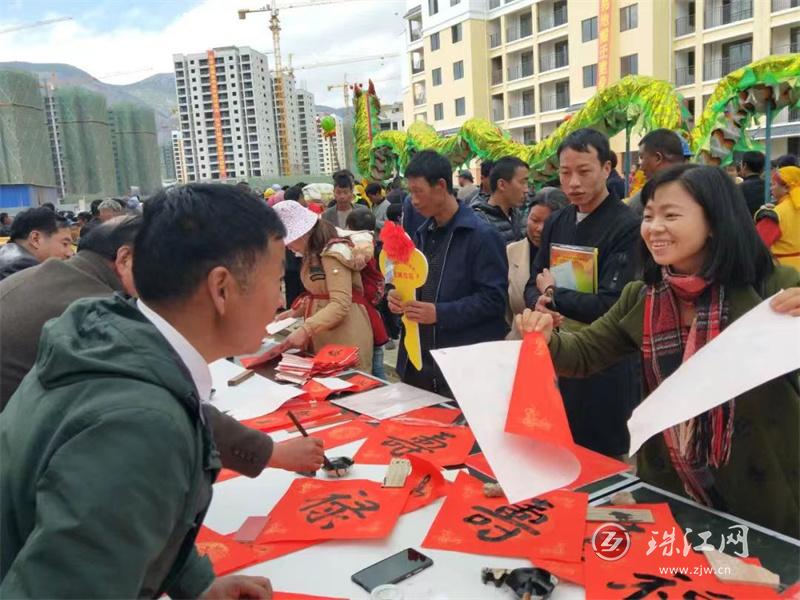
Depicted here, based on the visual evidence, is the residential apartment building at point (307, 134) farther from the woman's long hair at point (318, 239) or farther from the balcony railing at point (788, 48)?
the woman's long hair at point (318, 239)

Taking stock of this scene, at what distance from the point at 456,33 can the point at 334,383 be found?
87.2 ft

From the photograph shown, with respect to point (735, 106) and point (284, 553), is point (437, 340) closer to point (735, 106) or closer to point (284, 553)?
point (284, 553)

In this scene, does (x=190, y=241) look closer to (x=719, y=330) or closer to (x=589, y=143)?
(x=719, y=330)

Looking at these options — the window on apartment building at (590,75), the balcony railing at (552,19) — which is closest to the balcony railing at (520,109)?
the balcony railing at (552,19)

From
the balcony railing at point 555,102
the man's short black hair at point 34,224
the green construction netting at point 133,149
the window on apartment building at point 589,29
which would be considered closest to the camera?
the man's short black hair at point 34,224

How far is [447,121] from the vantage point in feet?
88.7

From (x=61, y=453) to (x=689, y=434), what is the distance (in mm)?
1312

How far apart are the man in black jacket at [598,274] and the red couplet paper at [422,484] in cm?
85

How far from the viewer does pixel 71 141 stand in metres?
28.0

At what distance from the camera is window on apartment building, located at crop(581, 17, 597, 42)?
2105 centimetres

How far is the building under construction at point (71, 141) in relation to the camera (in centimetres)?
2550

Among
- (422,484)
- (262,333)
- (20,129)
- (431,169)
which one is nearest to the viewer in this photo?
(262,333)

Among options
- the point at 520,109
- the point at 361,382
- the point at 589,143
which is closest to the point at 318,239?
the point at 361,382

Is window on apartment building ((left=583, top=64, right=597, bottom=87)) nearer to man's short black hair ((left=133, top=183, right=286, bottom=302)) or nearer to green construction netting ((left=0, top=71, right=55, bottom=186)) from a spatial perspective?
green construction netting ((left=0, top=71, right=55, bottom=186))
